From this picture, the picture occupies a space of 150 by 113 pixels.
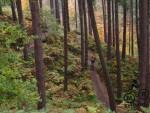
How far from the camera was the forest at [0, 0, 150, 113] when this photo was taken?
27.6 ft

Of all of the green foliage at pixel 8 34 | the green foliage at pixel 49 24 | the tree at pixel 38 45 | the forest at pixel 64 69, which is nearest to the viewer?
the green foliage at pixel 8 34

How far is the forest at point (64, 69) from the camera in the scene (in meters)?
8.42

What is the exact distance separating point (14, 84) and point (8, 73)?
1.24 feet

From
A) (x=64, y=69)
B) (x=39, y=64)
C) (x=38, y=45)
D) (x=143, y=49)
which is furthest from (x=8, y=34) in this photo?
(x=64, y=69)

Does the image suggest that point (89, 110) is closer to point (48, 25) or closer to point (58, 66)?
point (58, 66)

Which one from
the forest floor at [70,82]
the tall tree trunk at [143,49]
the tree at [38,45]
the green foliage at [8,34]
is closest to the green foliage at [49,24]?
the forest floor at [70,82]

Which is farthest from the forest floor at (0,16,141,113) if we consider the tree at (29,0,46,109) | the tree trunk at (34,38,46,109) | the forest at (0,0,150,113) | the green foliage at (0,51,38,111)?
the green foliage at (0,51,38,111)

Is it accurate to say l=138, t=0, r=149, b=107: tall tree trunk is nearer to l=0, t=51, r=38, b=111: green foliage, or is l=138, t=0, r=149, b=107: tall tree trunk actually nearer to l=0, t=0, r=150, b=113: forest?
l=0, t=0, r=150, b=113: forest

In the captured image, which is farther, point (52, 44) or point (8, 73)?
point (52, 44)

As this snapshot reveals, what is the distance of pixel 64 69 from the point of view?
800 inches

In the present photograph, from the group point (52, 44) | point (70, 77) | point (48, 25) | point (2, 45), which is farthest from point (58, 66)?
point (2, 45)

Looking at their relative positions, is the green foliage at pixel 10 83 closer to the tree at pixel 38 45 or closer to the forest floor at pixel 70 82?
the tree at pixel 38 45

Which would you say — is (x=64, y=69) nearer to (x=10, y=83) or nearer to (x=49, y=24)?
(x=49, y=24)

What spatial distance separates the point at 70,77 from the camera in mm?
21719
